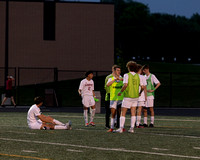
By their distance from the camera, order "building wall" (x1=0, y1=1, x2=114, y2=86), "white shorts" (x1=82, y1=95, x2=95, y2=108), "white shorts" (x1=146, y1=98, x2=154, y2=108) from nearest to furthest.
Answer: "white shorts" (x1=146, y1=98, x2=154, y2=108) < "white shorts" (x1=82, y1=95, x2=95, y2=108) < "building wall" (x1=0, y1=1, x2=114, y2=86)

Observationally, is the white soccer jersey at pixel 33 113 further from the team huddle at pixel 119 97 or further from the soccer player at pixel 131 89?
the soccer player at pixel 131 89

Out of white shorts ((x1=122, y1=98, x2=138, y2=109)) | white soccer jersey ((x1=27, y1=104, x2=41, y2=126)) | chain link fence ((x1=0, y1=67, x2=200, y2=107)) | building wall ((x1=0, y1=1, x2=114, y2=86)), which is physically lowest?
chain link fence ((x1=0, y1=67, x2=200, y2=107))

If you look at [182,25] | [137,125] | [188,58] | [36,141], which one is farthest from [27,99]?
[182,25]

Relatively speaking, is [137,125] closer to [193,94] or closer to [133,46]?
[193,94]

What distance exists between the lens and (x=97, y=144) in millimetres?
13094

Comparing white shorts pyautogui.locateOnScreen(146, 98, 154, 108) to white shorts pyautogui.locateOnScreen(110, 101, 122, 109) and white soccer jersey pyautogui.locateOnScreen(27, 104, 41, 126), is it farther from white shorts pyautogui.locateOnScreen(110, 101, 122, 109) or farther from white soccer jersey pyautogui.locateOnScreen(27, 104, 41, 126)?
white soccer jersey pyautogui.locateOnScreen(27, 104, 41, 126)

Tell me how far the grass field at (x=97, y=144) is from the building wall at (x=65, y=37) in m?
40.4

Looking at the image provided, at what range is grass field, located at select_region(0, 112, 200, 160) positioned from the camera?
11.2 metres

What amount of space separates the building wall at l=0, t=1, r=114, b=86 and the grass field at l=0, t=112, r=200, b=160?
40351 mm

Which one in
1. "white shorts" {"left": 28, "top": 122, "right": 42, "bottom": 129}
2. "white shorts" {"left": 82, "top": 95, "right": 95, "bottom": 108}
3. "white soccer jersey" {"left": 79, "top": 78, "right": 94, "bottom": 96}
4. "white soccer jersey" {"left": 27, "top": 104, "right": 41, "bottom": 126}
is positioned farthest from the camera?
"white shorts" {"left": 82, "top": 95, "right": 95, "bottom": 108}

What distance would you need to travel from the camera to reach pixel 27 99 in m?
50.4

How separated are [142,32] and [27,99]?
6288cm

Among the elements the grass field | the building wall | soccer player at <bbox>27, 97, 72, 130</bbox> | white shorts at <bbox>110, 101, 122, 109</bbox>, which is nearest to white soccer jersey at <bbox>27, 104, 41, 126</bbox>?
soccer player at <bbox>27, 97, 72, 130</bbox>

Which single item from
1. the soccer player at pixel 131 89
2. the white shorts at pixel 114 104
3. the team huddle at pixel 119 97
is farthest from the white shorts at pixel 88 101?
the soccer player at pixel 131 89
